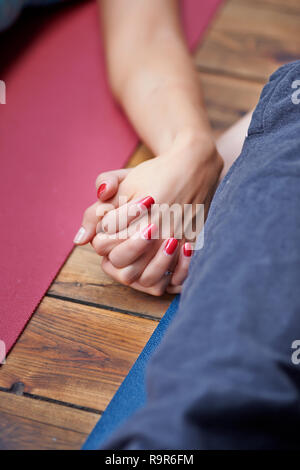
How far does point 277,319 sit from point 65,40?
0.89 metres

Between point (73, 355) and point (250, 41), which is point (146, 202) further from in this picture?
point (250, 41)

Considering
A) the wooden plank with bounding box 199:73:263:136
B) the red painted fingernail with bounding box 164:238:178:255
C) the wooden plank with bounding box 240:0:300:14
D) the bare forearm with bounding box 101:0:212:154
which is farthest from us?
the wooden plank with bounding box 240:0:300:14

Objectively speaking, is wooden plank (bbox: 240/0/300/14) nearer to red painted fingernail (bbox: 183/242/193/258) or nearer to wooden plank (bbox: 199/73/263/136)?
wooden plank (bbox: 199/73/263/136)

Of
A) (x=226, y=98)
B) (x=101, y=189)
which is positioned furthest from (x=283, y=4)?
(x=101, y=189)

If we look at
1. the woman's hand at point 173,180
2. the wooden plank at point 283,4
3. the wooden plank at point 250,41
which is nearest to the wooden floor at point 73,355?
the woman's hand at point 173,180

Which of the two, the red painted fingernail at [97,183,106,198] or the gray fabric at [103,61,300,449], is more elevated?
the gray fabric at [103,61,300,449]

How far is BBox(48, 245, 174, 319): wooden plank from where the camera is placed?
2.35 ft

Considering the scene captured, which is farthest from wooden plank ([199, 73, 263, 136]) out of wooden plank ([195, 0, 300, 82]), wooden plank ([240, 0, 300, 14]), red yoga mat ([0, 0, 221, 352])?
wooden plank ([240, 0, 300, 14])

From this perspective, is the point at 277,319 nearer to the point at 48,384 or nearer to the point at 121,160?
the point at 48,384

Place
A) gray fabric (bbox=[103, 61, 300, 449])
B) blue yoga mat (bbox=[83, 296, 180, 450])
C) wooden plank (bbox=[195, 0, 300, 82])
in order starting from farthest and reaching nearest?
wooden plank (bbox=[195, 0, 300, 82]) < blue yoga mat (bbox=[83, 296, 180, 450]) < gray fabric (bbox=[103, 61, 300, 449])

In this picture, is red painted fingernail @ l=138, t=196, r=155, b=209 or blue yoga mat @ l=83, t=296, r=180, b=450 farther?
red painted fingernail @ l=138, t=196, r=155, b=209

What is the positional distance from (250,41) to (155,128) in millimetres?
478

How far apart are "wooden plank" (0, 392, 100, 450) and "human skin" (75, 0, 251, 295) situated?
183 mm
